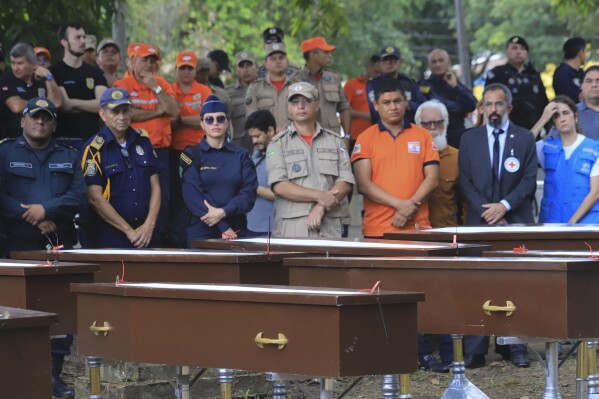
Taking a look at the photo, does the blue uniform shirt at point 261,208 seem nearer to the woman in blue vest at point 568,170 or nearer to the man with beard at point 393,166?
the man with beard at point 393,166

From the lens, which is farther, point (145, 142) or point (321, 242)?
point (145, 142)

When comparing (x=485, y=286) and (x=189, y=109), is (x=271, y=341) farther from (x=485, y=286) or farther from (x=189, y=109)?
(x=189, y=109)

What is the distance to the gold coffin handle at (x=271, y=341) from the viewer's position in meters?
6.01

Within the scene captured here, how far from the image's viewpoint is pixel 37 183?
32.2 ft

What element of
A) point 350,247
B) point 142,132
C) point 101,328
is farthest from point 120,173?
point 101,328

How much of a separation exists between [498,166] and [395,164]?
34.9 inches

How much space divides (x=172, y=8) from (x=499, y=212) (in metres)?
27.0

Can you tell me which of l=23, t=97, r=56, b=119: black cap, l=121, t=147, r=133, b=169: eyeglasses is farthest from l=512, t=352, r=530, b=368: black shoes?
l=23, t=97, r=56, b=119: black cap

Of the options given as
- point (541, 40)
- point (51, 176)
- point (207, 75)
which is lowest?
point (51, 176)

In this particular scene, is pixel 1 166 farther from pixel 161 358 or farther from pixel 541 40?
pixel 541 40

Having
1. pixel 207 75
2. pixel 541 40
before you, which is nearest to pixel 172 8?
pixel 541 40

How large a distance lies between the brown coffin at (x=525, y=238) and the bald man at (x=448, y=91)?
14.0 feet

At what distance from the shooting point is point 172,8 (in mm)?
→ 36688

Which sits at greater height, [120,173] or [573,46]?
[573,46]
